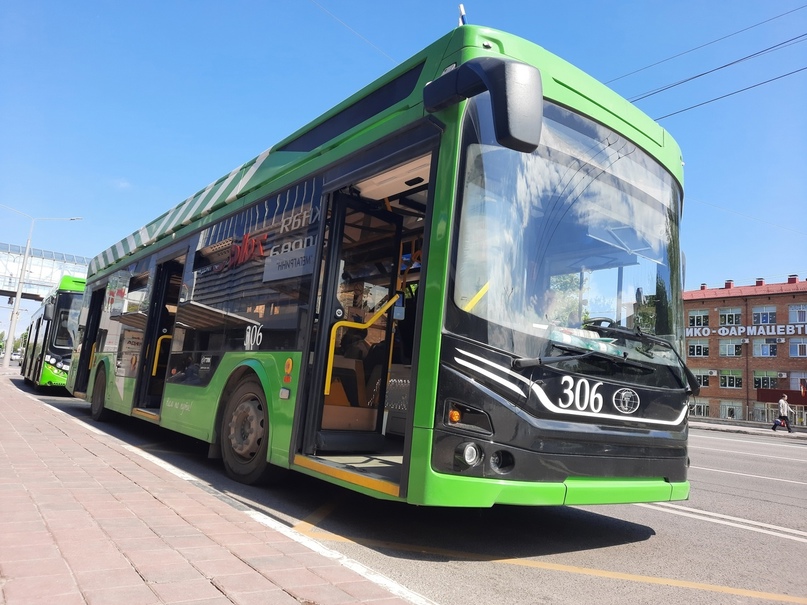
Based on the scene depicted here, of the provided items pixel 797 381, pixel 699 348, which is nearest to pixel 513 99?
pixel 797 381

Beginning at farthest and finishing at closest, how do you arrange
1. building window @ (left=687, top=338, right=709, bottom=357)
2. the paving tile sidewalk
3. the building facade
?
building window @ (left=687, top=338, right=709, bottom=357) → the building facade → the paving tile sidewalk

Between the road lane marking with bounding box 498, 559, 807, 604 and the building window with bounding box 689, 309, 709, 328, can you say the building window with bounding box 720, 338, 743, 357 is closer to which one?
the building window with bounding box 689, 309, 709, 328

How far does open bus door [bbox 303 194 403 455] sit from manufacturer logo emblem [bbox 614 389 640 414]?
2.11 metres

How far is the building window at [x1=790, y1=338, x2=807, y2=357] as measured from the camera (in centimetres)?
4681

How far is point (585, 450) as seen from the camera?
4035 millimetres

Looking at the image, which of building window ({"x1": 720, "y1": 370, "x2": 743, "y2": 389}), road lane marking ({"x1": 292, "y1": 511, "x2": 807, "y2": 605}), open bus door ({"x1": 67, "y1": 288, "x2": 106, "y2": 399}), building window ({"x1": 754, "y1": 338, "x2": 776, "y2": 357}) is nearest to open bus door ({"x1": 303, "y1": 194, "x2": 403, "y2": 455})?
road lane marking ({"x1": 292, "y1": 511, "x2": 807, "y2": 605})

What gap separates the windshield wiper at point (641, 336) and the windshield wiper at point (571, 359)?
0.16 metres

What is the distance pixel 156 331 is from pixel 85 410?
6142mm

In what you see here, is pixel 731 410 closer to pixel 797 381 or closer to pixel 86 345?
pixel 797 381

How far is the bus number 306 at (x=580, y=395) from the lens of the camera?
3.97 m

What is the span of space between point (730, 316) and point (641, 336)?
5390 centimetres

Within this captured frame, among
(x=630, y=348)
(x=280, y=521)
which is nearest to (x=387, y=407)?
(x=280, y=521)

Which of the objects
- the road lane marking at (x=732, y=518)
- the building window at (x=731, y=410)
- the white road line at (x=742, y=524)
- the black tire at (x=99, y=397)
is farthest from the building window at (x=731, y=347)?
the black tire at (x=99, y=397)

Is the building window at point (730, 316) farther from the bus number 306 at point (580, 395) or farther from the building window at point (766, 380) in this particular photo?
the bus number 306 at point (580, 395)
